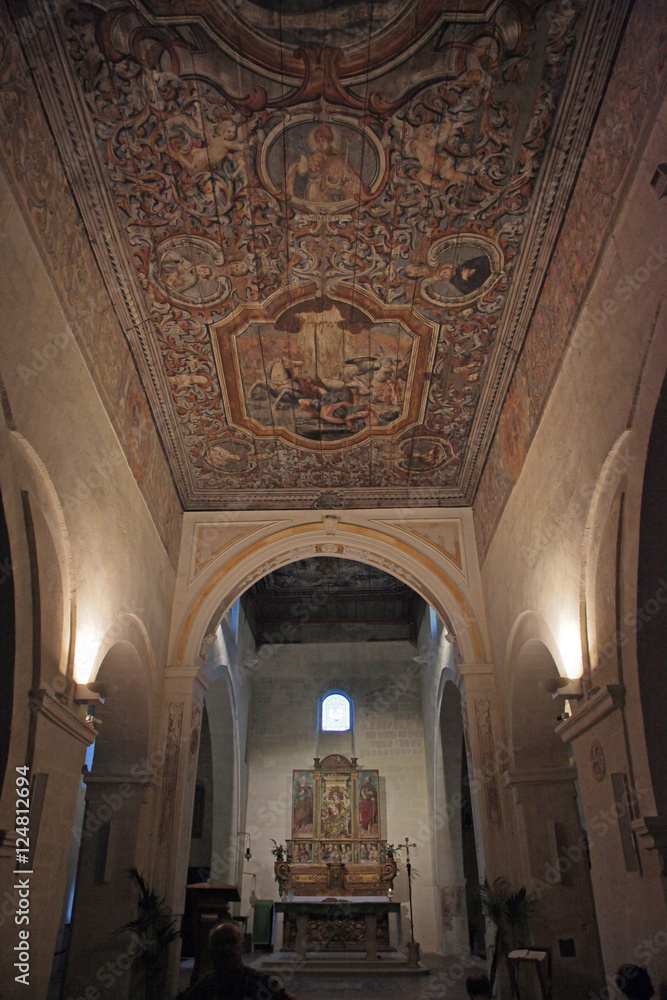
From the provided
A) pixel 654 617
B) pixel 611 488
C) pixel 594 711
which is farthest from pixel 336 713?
pixel 654 617

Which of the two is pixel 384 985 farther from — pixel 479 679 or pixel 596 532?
pixel 596 532

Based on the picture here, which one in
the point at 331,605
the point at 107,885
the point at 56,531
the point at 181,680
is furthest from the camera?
the point at 331,605

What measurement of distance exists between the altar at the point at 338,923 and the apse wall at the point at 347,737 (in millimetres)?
2543

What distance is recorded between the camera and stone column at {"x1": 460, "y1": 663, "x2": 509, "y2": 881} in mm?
9047

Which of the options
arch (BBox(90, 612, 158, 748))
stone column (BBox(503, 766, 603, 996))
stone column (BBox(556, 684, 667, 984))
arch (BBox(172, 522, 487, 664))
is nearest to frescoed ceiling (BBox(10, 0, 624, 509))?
arch (BBox(172, 522, 487, 664))

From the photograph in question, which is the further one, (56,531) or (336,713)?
(336,713)

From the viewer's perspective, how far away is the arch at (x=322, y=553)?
10560mm

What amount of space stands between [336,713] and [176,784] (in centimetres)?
1076

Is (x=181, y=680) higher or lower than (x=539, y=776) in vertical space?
higher

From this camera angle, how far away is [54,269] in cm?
604

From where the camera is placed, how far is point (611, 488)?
5613 millimetres

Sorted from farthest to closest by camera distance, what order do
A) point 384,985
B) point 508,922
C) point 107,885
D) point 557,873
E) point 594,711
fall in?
point 384,985 → point 107,885 → point 557,873 → point 508,922 → point 594,711

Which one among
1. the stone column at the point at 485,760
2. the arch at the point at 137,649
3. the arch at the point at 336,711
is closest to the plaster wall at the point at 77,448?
the arch at the point at 137,649

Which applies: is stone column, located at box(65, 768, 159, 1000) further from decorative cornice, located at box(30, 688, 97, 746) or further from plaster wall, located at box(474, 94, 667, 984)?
plaster wall, located at box(474, 94, 667, 984)
